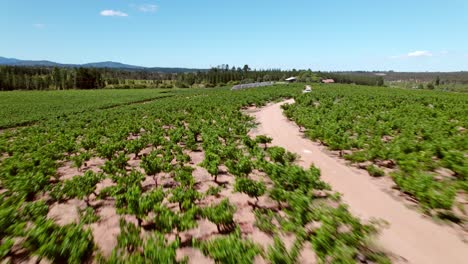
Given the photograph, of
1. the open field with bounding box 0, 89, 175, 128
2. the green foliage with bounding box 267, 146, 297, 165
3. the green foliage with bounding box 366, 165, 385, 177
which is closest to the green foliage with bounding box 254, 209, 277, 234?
the green foliage with bounding box 267, 146, 297, 165

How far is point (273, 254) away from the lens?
5.27 metres

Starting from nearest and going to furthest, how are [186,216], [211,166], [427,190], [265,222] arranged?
[186,216]
[265,222]
[427,190]
[211,166]

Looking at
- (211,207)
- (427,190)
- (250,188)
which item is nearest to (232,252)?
(211,207)

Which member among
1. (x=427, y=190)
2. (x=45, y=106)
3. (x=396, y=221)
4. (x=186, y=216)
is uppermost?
(x=427, y=190)

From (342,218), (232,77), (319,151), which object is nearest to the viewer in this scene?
(342,218)

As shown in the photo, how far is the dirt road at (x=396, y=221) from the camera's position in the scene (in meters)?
5.91

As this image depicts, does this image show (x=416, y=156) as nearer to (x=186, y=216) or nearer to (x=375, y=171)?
(x=375, y=171)

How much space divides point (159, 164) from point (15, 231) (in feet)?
17.4

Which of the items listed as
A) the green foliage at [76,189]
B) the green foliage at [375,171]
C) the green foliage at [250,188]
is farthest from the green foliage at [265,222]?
the green foliage at [76,189]

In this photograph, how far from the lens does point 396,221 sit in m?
7.17

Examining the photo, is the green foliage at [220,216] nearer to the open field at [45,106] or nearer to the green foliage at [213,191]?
the green foliage at [213,191]

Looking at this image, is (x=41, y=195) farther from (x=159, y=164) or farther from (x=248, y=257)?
(x=248, y=257)

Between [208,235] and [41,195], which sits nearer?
[208,235]

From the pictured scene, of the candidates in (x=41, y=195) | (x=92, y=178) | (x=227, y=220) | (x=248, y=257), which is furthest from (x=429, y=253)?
(x=41, y=195)
